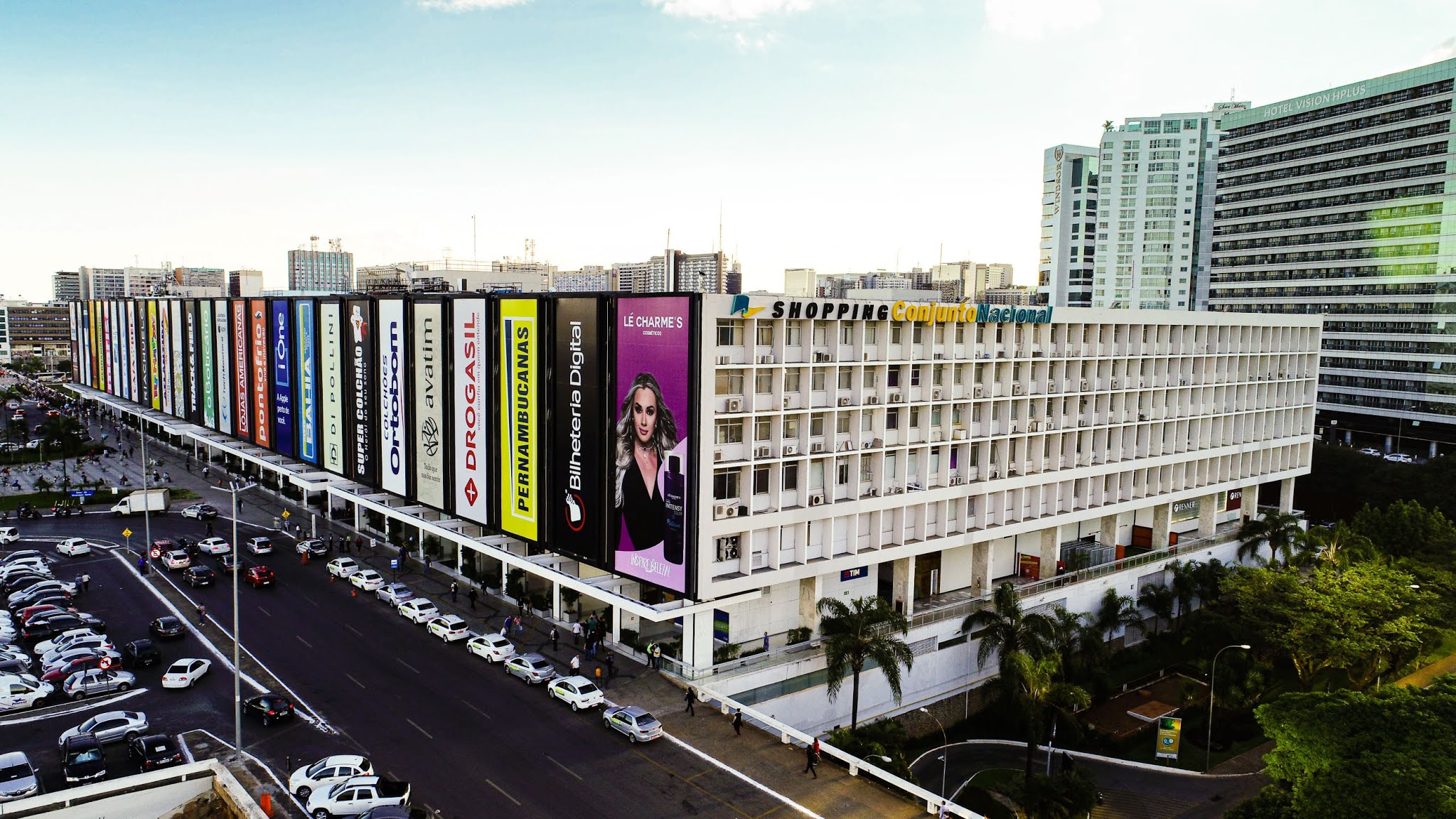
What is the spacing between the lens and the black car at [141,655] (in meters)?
49.2

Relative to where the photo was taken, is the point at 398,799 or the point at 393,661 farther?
the point at 393,661

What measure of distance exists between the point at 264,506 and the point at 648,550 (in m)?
53.9

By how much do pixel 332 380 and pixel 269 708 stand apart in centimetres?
3888

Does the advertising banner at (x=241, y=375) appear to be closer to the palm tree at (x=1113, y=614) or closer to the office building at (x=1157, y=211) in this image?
the palm tree at (x=1113, y=614)

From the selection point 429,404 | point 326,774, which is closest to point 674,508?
point 326,774

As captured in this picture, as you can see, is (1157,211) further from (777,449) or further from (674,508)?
(674,508)

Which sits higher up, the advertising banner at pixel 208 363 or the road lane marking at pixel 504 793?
the advertising banner at pixel 208 363

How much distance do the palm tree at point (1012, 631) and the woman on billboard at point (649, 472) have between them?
18.3m

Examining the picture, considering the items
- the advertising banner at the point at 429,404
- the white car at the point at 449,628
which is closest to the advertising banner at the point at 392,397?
the advertising banner at the point at 429,404

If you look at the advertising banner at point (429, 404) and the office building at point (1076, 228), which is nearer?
the advertising banner at point (429, 404)

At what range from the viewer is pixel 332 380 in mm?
75750

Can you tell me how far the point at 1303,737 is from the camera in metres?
37.4

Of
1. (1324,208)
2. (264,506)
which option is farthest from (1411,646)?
(1324,208)

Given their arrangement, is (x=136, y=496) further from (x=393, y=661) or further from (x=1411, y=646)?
(x=1411, y=646)
